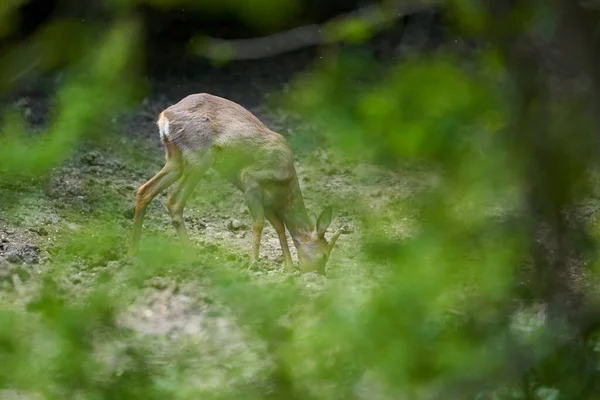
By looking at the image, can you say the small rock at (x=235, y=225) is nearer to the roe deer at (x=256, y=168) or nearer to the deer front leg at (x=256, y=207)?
the roe deer at (x=256, y=168)

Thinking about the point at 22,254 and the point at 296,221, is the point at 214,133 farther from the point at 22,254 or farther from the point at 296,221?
the point at 22,254

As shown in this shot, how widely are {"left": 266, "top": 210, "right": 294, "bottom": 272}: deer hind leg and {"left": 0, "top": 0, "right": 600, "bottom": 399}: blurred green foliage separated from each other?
6700 millimetres

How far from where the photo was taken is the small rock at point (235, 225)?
1020 cm

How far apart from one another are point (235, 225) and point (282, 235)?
1039mm

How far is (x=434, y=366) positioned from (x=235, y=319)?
1.14 feet

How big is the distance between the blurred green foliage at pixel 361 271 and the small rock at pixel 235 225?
8142 millimetres

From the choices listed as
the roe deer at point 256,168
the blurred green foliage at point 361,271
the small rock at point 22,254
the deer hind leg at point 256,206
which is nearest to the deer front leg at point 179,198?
the roe deer at point 256,168

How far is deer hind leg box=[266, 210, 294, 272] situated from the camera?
352 inches

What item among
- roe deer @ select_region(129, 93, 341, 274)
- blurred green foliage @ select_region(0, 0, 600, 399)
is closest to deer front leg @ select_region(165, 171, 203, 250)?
roe deer @ select_region(129, 93, 341, 274)

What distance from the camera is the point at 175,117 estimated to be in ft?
30.2

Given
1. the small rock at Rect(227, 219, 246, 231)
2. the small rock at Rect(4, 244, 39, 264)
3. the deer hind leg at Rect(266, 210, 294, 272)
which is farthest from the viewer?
the small rock at Rect(227, 219, 246, 231)

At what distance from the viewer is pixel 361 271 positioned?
1928 millimetres

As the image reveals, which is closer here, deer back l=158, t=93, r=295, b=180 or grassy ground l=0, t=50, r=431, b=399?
grassy ground l=0, t=50, r=431, b=399

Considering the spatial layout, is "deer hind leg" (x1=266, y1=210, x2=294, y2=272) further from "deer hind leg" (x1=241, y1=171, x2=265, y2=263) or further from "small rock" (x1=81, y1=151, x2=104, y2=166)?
"small rock" (x1=81, y1=151, x2=104, y2=166)
